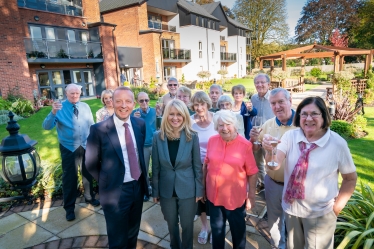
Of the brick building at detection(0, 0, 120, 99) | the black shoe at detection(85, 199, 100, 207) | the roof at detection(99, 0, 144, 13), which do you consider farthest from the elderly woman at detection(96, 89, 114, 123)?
the roof at detection(99, 0, 144, 13)

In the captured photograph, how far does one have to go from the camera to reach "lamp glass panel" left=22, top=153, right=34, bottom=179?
163 cm

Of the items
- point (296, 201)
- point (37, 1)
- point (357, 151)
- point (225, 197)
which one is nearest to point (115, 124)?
point (225, 197)

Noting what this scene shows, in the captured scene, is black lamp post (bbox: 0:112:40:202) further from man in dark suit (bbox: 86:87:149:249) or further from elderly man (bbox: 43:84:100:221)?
elderly man (bbox: 43:84:100:221)

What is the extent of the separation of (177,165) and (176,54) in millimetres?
25746

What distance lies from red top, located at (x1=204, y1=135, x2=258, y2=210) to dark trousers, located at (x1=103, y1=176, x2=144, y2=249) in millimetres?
819

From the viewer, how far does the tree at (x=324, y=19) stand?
3872 centimetres

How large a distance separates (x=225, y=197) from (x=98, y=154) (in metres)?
1.35

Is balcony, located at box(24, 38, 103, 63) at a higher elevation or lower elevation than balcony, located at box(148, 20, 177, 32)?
lower

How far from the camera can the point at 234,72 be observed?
1612 inches

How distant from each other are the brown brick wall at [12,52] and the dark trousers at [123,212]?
14.3 metres

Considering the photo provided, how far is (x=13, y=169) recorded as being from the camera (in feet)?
5.33

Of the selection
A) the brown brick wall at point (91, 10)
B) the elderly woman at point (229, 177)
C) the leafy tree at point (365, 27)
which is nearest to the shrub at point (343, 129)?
the elderly woman at point (229, 177)

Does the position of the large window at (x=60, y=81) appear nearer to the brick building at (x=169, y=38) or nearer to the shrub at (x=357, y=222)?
the brick building at (x=169, y=38)

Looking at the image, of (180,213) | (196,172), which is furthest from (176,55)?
(180,213)
